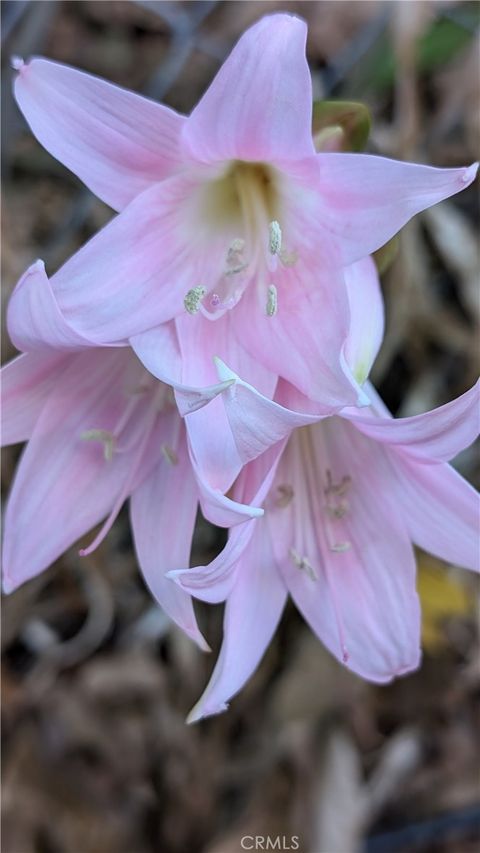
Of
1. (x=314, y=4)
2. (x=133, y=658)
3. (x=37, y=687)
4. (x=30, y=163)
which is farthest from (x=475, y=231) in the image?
(x=37, y=687)

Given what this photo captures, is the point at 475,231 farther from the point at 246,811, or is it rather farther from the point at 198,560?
the point at 246,811

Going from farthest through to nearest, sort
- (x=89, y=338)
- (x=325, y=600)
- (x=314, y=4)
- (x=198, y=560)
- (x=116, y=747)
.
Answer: (x=314, y=4), (x=116, y=747), (x=198, y=560), (x=325, y=600), (x=89, y=338)

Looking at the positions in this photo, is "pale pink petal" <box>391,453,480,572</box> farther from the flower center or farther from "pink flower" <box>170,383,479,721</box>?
the flower center

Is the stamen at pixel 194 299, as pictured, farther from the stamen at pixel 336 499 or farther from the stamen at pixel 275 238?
the stamen at pixel 336 499

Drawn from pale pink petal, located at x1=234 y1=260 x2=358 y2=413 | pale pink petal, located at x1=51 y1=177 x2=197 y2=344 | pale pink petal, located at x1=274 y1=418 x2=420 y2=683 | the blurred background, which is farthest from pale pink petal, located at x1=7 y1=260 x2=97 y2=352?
the blurred background

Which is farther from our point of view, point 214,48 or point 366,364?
point 214,48

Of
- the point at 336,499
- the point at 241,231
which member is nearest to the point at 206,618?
the point at 336,499
